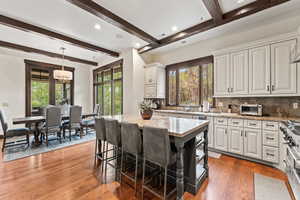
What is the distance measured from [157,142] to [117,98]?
4462mm

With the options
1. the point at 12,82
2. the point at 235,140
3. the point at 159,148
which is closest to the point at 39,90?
the point at 12,82

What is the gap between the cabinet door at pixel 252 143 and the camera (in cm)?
274

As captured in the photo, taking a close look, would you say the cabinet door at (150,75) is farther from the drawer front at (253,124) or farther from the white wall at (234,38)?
the drawer front at (253,124)

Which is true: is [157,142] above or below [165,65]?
below

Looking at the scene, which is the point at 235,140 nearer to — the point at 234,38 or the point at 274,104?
the point at 274,104

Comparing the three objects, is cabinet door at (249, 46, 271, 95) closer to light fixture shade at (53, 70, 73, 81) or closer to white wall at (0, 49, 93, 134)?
light fixture shade at (53, 70, 73, 81)

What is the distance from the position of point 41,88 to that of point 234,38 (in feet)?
24.4

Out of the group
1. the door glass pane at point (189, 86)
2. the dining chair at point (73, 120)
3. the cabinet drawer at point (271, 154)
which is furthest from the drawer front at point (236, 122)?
the dining chair at point (73, 120)

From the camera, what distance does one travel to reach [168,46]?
14.8ft

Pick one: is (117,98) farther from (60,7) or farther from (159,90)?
(60,7)

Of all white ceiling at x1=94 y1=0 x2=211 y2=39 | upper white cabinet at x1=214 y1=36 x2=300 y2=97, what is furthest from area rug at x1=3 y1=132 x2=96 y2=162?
upper white cabinet at x1=214 y1=36 x2=300 y2=97

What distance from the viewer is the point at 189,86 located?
4547 millimetres

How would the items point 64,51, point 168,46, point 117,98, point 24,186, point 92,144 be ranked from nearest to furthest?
point 24,186 → point 92,144 → point 168,46 → point 64,51 → point 117,98

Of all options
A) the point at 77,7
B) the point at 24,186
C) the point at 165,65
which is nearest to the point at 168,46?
the point at 165,65
